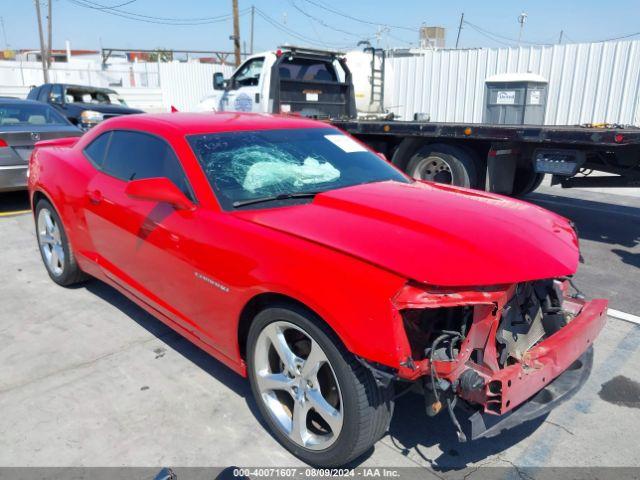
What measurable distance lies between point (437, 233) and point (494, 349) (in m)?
0.58

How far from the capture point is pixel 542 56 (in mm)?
13672

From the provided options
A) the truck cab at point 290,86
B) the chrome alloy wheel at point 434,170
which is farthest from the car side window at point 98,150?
the truck cab at point 290,86

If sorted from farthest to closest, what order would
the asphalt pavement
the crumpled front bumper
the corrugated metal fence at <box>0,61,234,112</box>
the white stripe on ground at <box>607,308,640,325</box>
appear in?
the corrugated metal fence at <box>0,61,234,112</box> → the white stripe on ground at <box>607,308,640,325</box> → the asphalt pavement → the crumpled front bumper

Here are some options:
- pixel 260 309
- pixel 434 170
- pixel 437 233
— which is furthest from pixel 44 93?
pixel 437 233

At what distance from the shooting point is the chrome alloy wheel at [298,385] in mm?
2434

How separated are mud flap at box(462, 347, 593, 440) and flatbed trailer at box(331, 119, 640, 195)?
3615 millimetres

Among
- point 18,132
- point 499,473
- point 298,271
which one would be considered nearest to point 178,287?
point 298,271

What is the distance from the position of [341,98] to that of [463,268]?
9000 mm

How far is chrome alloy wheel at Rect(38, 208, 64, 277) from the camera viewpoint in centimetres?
469

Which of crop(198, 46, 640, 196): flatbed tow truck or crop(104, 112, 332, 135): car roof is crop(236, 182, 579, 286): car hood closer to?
crop(104, 112, 332, 135): car roof

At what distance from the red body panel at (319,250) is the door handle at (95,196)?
0.05 ft

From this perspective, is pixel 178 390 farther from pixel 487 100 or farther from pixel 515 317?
pixel 487 100

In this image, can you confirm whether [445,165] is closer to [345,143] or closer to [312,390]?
[345,143]

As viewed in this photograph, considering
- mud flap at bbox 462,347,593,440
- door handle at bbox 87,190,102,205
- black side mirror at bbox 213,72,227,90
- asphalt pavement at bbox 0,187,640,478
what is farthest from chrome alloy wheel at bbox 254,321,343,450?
black side mirror at bbox 213,72,227,90
